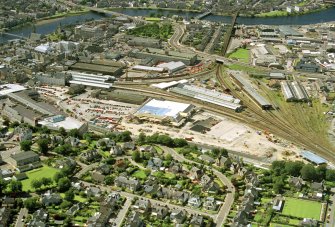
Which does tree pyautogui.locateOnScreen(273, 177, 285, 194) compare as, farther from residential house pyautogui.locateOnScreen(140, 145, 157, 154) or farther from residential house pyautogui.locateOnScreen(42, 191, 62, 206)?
residential house pyautogui.locateOnScreen(42, 191, 62, 206)

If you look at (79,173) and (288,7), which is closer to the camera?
(79,173)

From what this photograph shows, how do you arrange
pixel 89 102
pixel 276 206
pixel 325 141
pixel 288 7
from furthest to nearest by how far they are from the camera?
pixel 288 7, pixel 89 102, pixel 325 141, pixel 276 206

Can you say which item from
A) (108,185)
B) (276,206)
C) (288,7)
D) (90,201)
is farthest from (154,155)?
(288,7)

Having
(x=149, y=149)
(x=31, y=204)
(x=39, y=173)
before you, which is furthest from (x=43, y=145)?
(x=31, y=204)

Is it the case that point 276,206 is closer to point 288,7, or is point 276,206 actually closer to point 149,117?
point 149,117

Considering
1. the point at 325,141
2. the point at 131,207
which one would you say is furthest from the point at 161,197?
the point at 325,141

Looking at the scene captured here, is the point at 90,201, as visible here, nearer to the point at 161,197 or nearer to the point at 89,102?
the point at 161,197

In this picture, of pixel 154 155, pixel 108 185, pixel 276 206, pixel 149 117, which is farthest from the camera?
pixel 149 117
